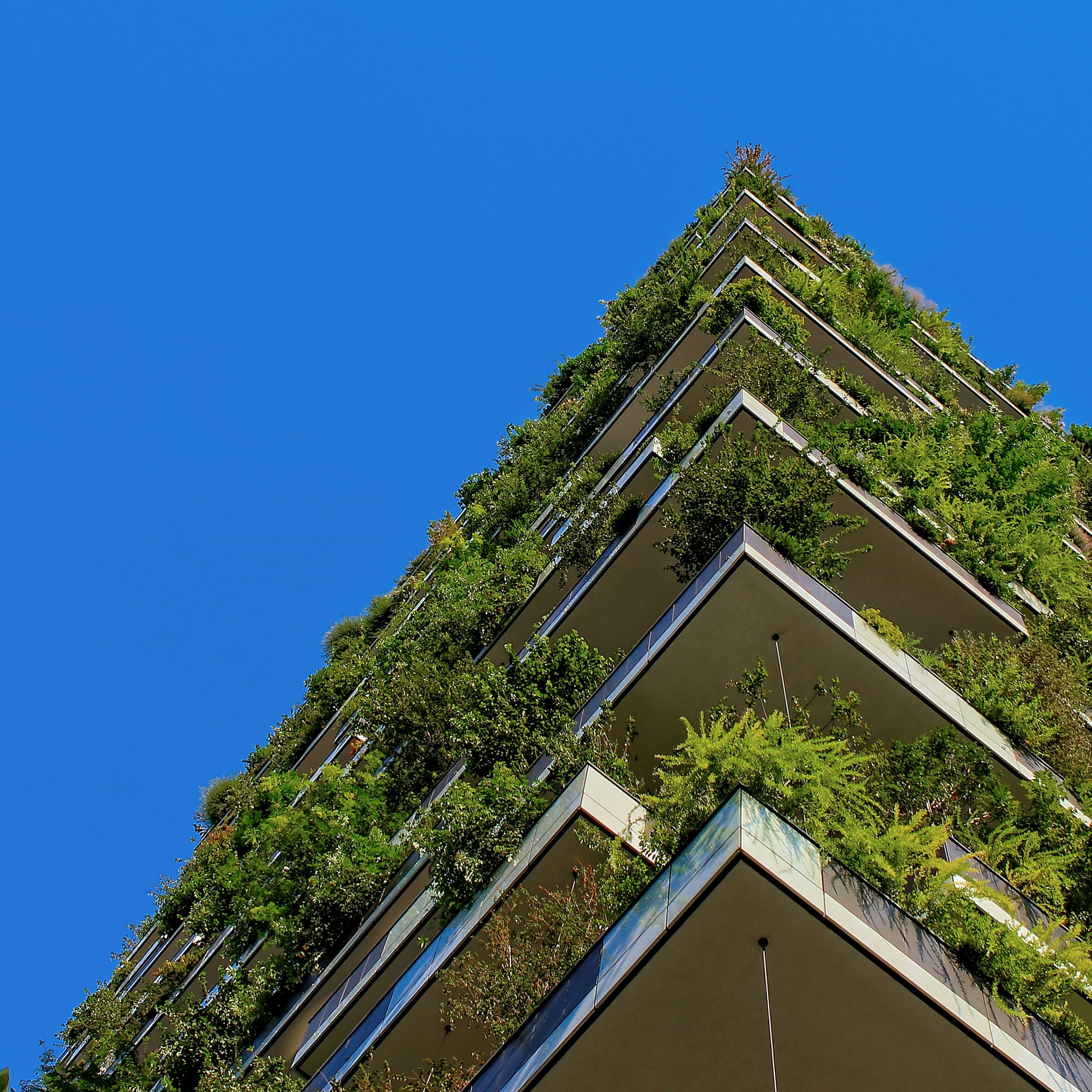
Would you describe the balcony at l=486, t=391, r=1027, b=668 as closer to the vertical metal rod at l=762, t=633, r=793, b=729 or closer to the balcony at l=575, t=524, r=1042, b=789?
the balcony at l=575, t=524, r=1042, b=789

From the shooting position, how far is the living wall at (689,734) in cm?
952

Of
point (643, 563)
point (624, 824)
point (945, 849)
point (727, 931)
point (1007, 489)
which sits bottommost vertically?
point (727, 931)

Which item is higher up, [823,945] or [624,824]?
[624,824]

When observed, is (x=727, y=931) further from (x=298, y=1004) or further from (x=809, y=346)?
(x=809, y=346)

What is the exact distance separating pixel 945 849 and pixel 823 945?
11.0 feet

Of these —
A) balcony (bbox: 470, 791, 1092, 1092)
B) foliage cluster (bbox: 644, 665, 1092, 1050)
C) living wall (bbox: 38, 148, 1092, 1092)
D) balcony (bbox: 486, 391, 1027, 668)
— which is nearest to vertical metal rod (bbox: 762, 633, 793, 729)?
living wall (bbox: 38, 148, 1092, 1092)

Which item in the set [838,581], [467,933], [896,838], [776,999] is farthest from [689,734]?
[838,581]

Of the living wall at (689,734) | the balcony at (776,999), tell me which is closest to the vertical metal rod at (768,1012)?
the balcony at (776,999)

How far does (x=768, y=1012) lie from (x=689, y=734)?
8.77 feet

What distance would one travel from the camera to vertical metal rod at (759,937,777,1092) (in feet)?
25.7

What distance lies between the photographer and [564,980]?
855 centimetres

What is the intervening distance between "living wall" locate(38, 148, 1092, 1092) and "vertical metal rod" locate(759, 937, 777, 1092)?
125 cm

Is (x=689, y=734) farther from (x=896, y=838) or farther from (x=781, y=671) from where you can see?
(x=781, y=671)

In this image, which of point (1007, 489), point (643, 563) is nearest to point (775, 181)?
point (1007, 489)
